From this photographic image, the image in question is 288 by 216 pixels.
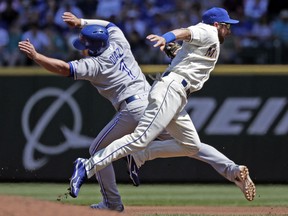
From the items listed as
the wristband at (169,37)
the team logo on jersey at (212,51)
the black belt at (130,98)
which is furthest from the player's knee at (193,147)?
the wristband at (169,37)

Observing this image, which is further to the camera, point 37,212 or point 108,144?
point 108,144

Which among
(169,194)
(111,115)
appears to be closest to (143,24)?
(111,115)

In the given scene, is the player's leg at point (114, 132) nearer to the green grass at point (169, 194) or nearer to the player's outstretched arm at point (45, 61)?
the player's outstretched arm at point (45, 61)

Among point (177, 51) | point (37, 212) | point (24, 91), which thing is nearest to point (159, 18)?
point (24, 91)

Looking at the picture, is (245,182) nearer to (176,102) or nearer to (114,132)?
(176,102)

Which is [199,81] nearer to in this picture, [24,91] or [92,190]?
[92,190]
